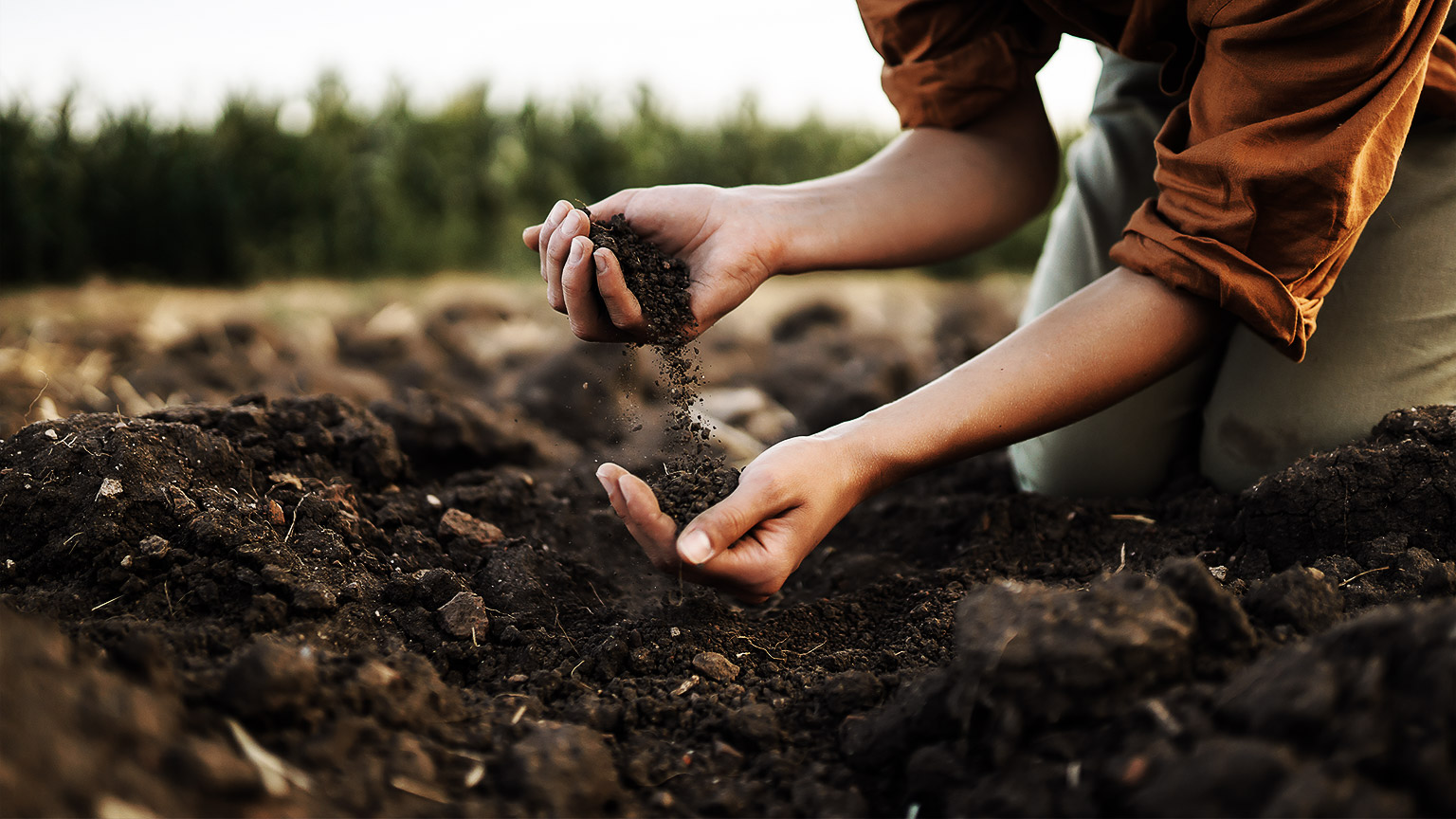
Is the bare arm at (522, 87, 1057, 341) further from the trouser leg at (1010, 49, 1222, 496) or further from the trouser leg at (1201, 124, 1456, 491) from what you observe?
the trouser leg at (1201, 124, 1456, 491)

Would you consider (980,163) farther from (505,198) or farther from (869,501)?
(505,198)

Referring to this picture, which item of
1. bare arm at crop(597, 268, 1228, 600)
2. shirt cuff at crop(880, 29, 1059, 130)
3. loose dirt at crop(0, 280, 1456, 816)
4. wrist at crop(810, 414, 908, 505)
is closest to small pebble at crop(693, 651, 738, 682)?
loose dirt at crop(0, 280, 1456, 816)

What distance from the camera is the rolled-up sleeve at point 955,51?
1978 mm

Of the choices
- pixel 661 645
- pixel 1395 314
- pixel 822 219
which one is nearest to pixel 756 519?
pixel 661 645

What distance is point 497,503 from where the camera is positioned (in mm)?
2053

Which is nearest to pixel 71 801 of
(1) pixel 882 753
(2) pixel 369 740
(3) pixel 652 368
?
(2) pixel 369 740

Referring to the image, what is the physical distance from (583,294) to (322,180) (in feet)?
15.1

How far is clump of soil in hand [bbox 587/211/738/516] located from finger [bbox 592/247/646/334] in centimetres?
3

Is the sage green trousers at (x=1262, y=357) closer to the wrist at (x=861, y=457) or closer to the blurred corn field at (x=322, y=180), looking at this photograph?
the wrist at (x=861, y=457)

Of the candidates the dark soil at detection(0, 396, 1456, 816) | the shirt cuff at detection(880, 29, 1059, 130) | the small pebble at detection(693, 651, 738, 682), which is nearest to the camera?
the dark soil at detection(0, 396, 1456, 816)

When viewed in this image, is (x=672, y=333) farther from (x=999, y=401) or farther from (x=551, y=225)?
(x=999, y=401)

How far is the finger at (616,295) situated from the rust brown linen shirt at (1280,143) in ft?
2.86

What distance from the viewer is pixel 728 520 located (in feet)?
4.52

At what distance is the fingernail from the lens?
133cm
